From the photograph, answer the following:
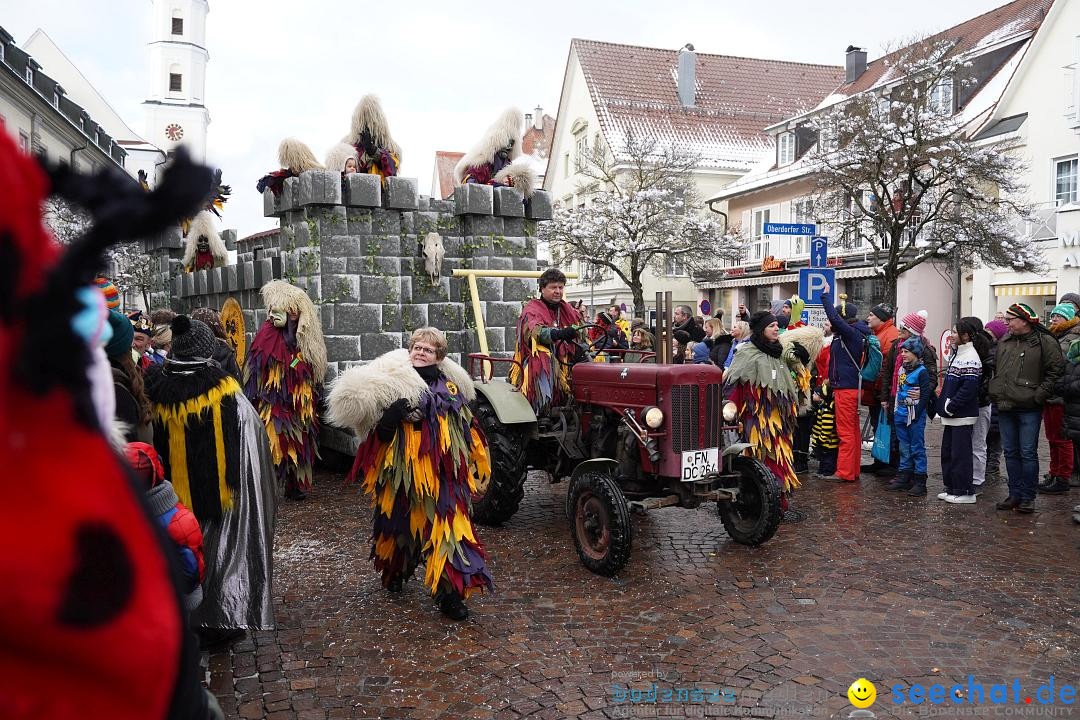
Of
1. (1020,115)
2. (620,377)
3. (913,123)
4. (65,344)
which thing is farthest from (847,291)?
(65,344)

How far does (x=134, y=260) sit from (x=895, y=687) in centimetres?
1893

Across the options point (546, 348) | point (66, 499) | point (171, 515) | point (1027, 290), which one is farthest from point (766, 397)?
point (1027, 290)

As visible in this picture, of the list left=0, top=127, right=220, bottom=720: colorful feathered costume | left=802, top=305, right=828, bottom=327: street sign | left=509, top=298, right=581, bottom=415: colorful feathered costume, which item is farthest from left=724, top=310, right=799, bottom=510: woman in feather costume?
left=0, top=127, right=220, bottom=720: colorful feathered costume

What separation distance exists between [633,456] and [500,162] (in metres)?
5.87

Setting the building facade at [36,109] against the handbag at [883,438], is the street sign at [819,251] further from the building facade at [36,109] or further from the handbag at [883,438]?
the building facade at [36,109]

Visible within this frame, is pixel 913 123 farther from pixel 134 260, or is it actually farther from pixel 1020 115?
pixel 134 260

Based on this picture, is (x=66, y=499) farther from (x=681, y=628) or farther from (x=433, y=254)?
(x=433, y=254)

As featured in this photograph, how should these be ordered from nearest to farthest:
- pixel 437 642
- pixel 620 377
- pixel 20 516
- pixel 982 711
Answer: pixel 20 516
pixel 982 711
pixel 437 642
pixel 620 377

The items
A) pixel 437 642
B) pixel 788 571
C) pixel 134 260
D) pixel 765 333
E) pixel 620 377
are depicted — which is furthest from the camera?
pixel 134 260

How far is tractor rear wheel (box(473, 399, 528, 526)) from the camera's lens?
6672 mm

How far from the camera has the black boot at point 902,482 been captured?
8.35 meters

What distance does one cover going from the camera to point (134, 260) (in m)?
18.9

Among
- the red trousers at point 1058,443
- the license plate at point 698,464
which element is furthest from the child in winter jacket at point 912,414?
the license plate at point 698,464

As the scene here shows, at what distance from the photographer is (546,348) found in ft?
22.0
